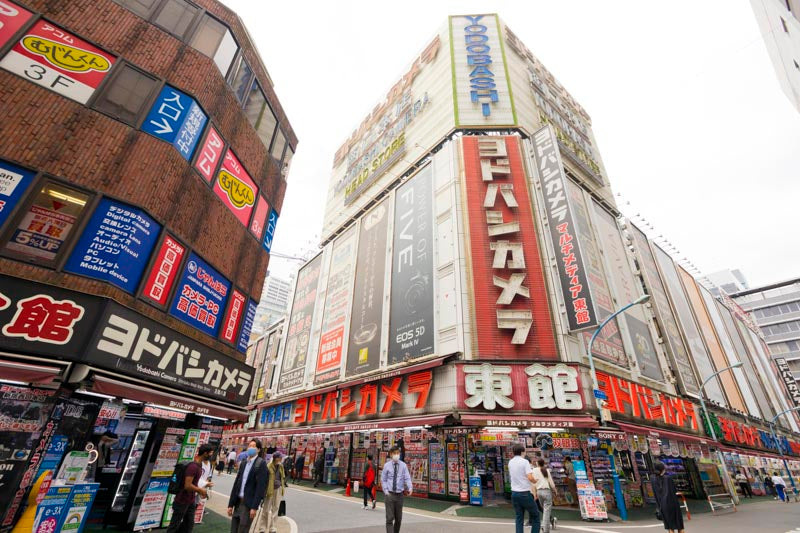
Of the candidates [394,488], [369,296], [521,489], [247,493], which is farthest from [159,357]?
[369,296]

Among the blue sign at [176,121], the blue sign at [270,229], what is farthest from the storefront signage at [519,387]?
the blue sign at [176,121]

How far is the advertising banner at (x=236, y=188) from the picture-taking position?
12430mm

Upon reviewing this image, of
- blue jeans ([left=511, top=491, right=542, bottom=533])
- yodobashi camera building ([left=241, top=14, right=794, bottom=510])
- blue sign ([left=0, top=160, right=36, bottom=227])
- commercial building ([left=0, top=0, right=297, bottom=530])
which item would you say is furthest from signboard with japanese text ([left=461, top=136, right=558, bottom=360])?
blue sign ([left=0, top=160, right=36, bottom=227])

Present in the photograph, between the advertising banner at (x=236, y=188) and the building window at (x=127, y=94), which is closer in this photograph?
the building window at (x=127, y=94)

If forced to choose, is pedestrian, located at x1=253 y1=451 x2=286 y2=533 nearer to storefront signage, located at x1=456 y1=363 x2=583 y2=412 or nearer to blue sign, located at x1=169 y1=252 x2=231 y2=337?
blue sign, located at x1=169 y1=252 x2=231 y2=337

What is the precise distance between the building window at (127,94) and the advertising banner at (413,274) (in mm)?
15124

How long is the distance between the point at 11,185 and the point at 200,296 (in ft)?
16.1

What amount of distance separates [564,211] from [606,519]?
1437 centimetres

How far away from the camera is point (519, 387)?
635 inches

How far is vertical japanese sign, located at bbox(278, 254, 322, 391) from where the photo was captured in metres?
29.9

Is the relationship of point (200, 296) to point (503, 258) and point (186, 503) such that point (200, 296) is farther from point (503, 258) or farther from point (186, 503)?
point (503, 258)

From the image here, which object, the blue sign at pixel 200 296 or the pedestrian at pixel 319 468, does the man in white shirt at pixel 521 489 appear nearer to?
the blue sign at pixel 200 296

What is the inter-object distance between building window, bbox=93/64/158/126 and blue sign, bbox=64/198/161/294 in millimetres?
2763

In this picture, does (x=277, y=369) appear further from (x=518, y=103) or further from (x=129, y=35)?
(x=518, y=103)
